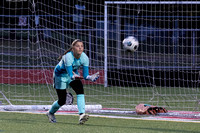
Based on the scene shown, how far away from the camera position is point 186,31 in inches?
685

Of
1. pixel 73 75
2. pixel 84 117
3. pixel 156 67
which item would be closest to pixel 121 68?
pixel 156 67

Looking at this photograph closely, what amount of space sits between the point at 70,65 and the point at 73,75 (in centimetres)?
19

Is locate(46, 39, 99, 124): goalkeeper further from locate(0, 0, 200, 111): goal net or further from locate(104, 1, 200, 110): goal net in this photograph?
locate(0, 0, 200, 111): goal net

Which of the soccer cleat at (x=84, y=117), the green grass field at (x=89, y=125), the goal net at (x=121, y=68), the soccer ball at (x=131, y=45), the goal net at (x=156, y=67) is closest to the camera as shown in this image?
the green grass field at (x=89, y=125)

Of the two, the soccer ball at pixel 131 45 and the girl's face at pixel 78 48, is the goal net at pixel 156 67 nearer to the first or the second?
the soccer ball at pixel 131 45

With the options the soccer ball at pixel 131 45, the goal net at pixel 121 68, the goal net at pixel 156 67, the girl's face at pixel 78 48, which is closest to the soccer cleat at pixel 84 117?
the girl's face at pixel 78 48

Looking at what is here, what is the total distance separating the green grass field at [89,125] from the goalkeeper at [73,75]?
288mm

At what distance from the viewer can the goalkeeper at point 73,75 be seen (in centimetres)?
778

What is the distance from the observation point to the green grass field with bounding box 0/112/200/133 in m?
7.05

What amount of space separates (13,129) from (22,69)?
10.2m

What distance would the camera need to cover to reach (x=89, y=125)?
305 inches

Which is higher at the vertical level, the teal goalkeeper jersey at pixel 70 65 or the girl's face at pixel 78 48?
the girl's face at pixel 78 48

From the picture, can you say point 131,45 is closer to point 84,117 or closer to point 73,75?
point 73,75

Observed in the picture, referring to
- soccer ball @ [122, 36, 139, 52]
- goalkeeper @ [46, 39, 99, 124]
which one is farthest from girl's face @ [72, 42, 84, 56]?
soccer ball @ [122, 36, 139, 52]
